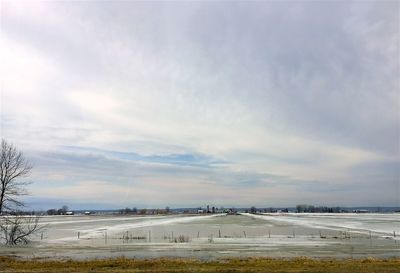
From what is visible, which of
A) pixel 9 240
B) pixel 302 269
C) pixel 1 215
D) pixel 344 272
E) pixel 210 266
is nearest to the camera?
pixel 344 272

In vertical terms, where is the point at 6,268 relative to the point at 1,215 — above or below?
below

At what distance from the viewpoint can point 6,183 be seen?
46.2 meters

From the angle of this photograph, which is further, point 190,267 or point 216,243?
point 216,243

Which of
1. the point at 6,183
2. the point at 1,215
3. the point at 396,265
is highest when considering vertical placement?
the point at 6,183

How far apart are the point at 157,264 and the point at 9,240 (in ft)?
96.5

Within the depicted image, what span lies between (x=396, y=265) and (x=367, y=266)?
2033mm

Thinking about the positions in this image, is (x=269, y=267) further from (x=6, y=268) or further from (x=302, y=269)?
(x=6, y=268)

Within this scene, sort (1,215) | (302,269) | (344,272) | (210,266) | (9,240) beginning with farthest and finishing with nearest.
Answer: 1. (9,240)
2. (1,215)
3. (210,266)
4. (302,269)
5. (344,272)

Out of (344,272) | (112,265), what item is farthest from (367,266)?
(112,265)

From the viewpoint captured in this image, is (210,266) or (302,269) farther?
(210,266)

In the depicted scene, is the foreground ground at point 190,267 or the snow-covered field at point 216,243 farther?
the snow-covered field at point 216,243

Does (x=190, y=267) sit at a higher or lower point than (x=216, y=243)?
lower

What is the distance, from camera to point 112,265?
27625 mm

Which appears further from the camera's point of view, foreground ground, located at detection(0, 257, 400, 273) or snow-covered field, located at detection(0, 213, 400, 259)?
snow-covered field, located at detection(0, 213, 400, 259)
